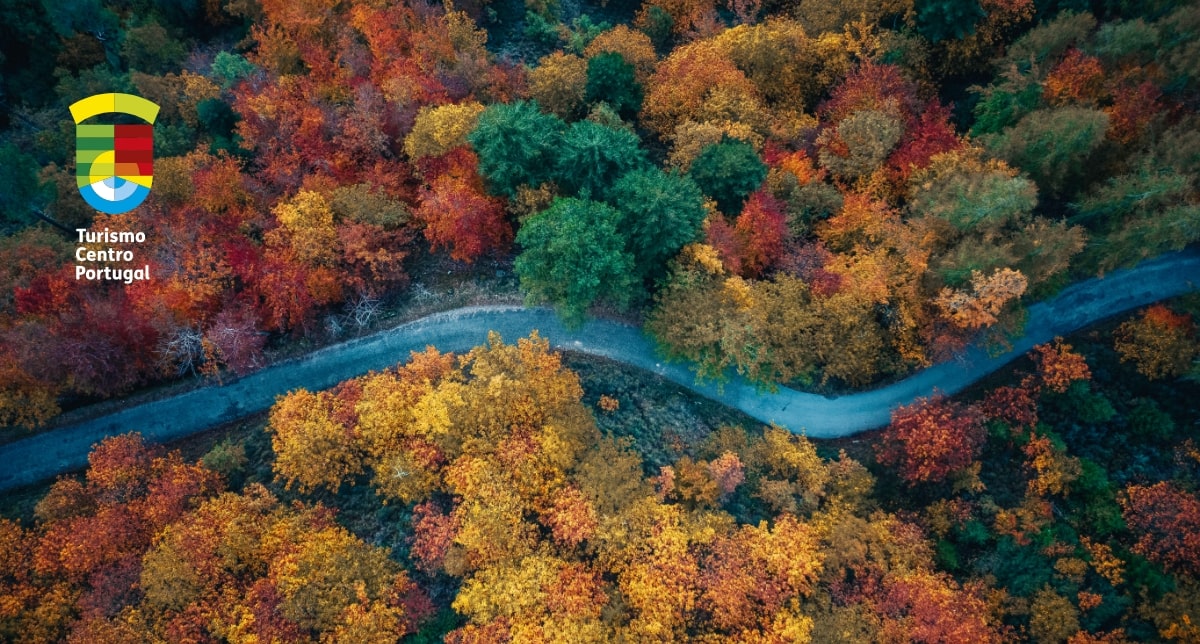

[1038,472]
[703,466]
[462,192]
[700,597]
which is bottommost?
[700,597]

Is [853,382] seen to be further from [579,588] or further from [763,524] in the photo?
[579,588]

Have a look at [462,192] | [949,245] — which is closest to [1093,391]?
[949,245]

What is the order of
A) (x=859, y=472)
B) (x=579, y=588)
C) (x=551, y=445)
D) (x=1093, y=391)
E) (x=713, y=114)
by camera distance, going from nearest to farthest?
(x=579, y=588) → (x=551, y=445) → (x=859, y=472) → (x=1093, y=391) → (x=713, y=114)

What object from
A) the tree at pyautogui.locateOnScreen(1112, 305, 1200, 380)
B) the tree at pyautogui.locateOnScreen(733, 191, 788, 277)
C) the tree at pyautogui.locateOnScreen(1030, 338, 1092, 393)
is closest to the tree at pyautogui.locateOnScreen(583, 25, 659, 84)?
the tree at pyautogui.locateOnScreen(733, 191, 788, 277)

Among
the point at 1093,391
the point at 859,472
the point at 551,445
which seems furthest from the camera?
the point at 1093,391

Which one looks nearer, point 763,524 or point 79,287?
point 763,524

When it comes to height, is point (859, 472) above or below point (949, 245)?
below

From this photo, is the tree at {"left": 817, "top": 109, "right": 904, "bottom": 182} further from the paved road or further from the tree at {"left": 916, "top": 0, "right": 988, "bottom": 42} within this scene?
the paved road
